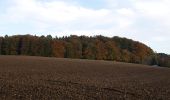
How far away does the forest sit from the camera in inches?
3954

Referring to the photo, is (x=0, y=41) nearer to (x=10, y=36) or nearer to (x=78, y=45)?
(x=10, y=36)

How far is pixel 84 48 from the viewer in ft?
354

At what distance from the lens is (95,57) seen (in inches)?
4252

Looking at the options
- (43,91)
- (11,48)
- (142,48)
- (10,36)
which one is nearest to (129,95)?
(43,91)

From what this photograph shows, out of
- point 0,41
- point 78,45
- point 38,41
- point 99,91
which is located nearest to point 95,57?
point 78,45

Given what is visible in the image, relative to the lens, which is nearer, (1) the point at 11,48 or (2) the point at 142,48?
(1) the point at 11,48

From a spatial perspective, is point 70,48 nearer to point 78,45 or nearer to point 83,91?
point 78,45

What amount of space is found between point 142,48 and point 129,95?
96461mm

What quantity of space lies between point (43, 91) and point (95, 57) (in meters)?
82.9

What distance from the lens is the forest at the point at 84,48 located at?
100438mm

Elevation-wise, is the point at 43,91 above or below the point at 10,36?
below

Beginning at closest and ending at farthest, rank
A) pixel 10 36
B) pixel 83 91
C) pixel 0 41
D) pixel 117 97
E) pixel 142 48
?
pixel 117 97 → pixel 83 91 → pixel 0 41 → pixel 10 36 → pixel 142 48

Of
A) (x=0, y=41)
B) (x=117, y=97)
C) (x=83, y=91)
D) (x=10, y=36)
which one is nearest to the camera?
(x=117, y=97)

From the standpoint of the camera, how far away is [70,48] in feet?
A: 354
